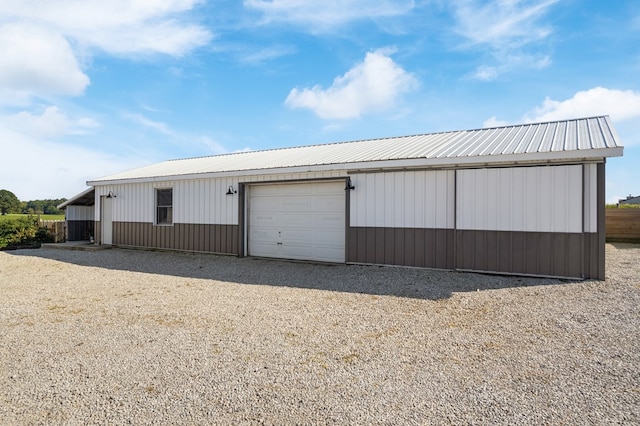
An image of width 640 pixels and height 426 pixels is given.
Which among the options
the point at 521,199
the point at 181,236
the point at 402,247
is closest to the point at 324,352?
the point at 402,247

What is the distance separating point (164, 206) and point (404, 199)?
803cm

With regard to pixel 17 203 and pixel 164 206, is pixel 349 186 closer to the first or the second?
pixel 164 206

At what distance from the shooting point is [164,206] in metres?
11.8

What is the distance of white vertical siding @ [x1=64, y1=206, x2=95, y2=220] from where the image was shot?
1448 centimetres

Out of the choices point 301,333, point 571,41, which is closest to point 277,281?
point 301,333

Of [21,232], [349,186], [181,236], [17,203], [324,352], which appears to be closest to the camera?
[324,352]

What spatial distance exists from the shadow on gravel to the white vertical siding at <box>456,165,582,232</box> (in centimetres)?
105

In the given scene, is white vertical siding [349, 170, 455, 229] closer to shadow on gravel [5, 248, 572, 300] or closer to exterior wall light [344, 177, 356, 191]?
exterior wall light [344, 177, 356, 191]

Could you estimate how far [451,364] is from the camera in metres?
3.16

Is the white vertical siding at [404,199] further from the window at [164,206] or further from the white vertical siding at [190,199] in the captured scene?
the window at [164,206]

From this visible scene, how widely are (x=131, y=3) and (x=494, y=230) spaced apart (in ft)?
27.9

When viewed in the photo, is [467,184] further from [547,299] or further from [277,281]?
[277,281]

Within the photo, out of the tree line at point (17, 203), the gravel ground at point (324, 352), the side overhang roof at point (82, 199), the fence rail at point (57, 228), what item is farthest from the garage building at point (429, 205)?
the tree line at point (17, 203)

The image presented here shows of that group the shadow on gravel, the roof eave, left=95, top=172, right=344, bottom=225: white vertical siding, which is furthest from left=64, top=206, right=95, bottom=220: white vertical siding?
the roof eave
